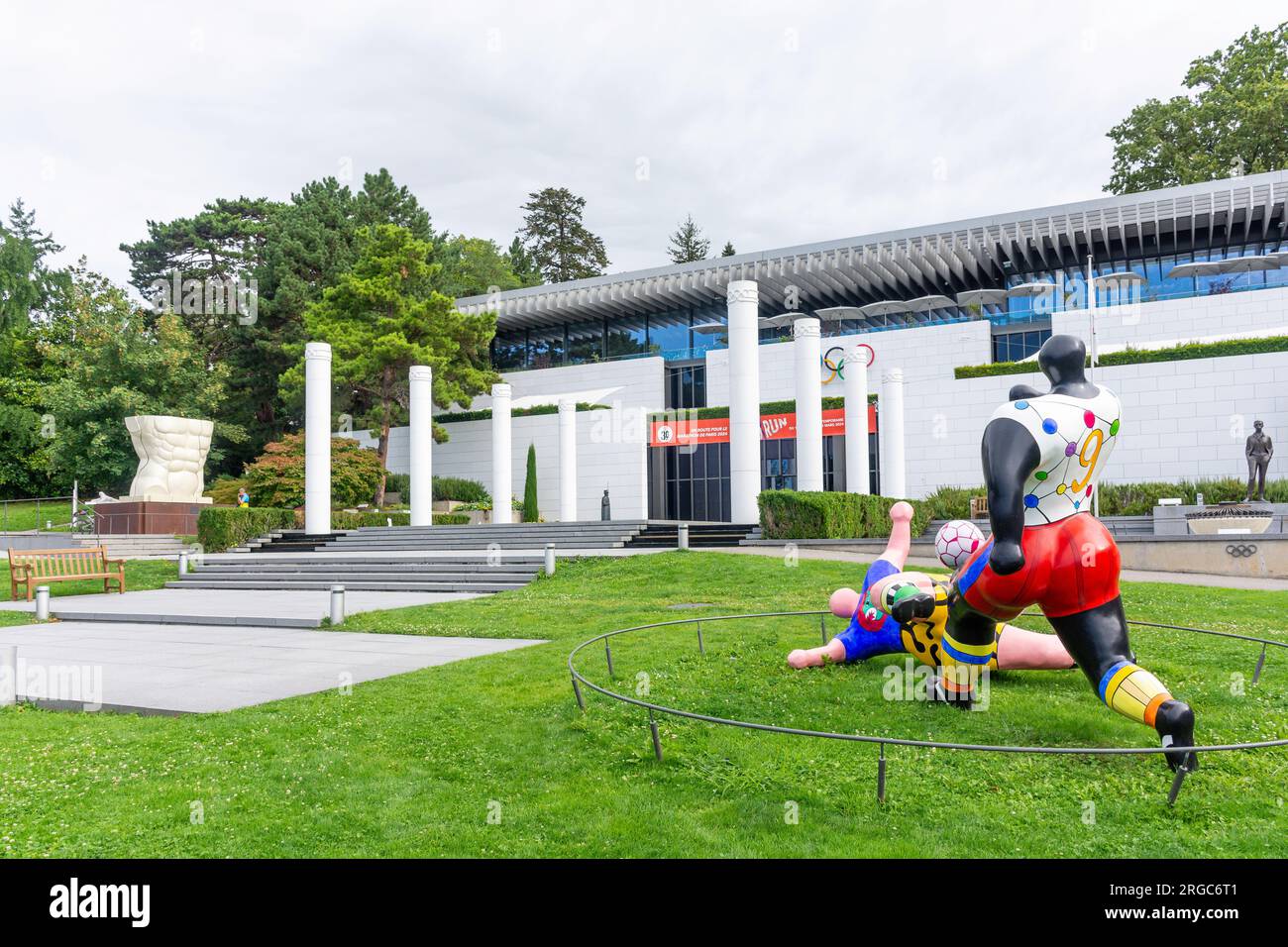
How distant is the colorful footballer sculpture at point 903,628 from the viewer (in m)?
6.95

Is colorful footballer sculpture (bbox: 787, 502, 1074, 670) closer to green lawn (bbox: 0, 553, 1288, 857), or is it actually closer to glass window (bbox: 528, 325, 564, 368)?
green lawn (bbox: 0, 553, 1288, 857)

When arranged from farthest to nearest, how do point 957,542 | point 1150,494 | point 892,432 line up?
point 892,432, point 1150,494, point 957,542

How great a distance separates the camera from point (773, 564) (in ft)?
55.7

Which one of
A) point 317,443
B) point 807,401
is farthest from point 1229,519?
point 317,443

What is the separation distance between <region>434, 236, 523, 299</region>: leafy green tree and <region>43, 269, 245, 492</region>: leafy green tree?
505 inches

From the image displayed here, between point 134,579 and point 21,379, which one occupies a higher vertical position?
point 21,379

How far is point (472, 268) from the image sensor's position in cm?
5622

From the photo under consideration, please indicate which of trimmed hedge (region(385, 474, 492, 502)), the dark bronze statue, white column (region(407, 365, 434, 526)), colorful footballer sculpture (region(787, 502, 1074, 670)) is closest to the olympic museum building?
trimmed hedge (region(385, 474, 492, 502))

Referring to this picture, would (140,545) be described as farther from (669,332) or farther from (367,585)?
(669,332)

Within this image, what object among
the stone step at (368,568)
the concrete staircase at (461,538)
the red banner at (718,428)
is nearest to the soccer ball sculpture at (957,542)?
the stone step at (368,568)

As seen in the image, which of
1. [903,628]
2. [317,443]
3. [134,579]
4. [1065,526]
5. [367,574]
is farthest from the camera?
[317,443]

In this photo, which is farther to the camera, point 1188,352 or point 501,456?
point 501,456

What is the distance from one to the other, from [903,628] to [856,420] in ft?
70.8

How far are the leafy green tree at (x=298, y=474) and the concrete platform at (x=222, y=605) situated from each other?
44.1ft
